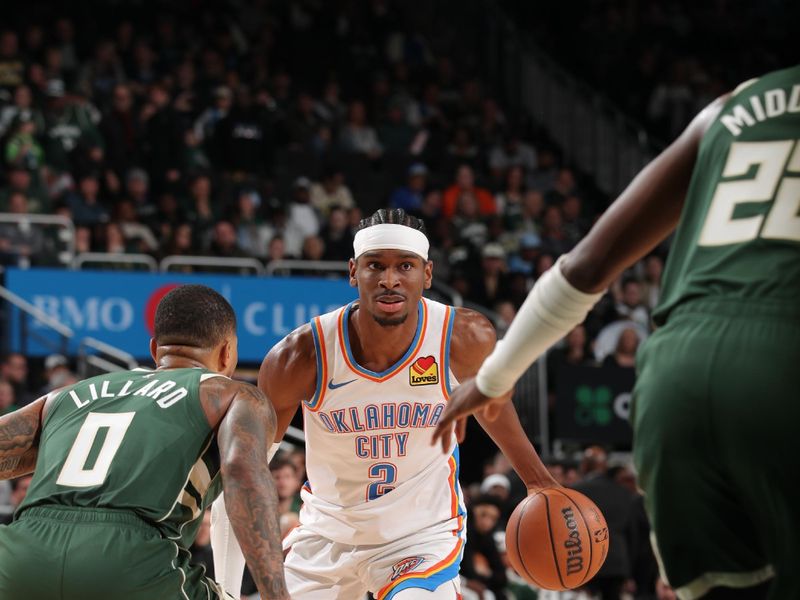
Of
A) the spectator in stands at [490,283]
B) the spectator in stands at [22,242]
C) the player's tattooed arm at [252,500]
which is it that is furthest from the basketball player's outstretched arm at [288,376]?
the spectator in stands at [490,283]

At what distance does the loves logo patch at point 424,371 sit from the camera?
5.30 metres

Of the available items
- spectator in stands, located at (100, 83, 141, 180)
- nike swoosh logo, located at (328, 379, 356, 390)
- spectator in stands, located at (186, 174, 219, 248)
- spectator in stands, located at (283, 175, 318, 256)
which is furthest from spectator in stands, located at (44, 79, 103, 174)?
nike swoosh logo, located at (328, 379, 356, 390)

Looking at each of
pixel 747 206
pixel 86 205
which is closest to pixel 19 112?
pixel 86 205

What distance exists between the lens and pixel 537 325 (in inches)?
115

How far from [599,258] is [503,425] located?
2655 millimetres

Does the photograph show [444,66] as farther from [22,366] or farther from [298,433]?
[22,366]

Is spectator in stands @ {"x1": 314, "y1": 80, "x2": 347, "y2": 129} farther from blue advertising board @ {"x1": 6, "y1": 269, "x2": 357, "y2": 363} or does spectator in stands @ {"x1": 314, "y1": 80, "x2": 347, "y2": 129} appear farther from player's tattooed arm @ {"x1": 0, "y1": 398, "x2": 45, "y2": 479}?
player's tattooed arm @ {"x1": 0, "y1": 398, "x2": 45, "y2": 479}

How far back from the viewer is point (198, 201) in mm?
13680

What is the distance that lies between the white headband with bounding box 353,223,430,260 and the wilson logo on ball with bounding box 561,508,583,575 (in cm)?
137

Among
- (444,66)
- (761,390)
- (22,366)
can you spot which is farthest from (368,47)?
(761,390)

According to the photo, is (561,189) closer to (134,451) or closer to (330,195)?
(330,195)

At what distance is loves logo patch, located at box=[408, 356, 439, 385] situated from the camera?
17.4ft

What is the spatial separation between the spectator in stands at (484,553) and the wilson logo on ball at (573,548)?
539cm

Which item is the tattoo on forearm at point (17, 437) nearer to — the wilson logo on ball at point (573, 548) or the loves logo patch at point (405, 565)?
the loves logo patch at point (405, 565)
